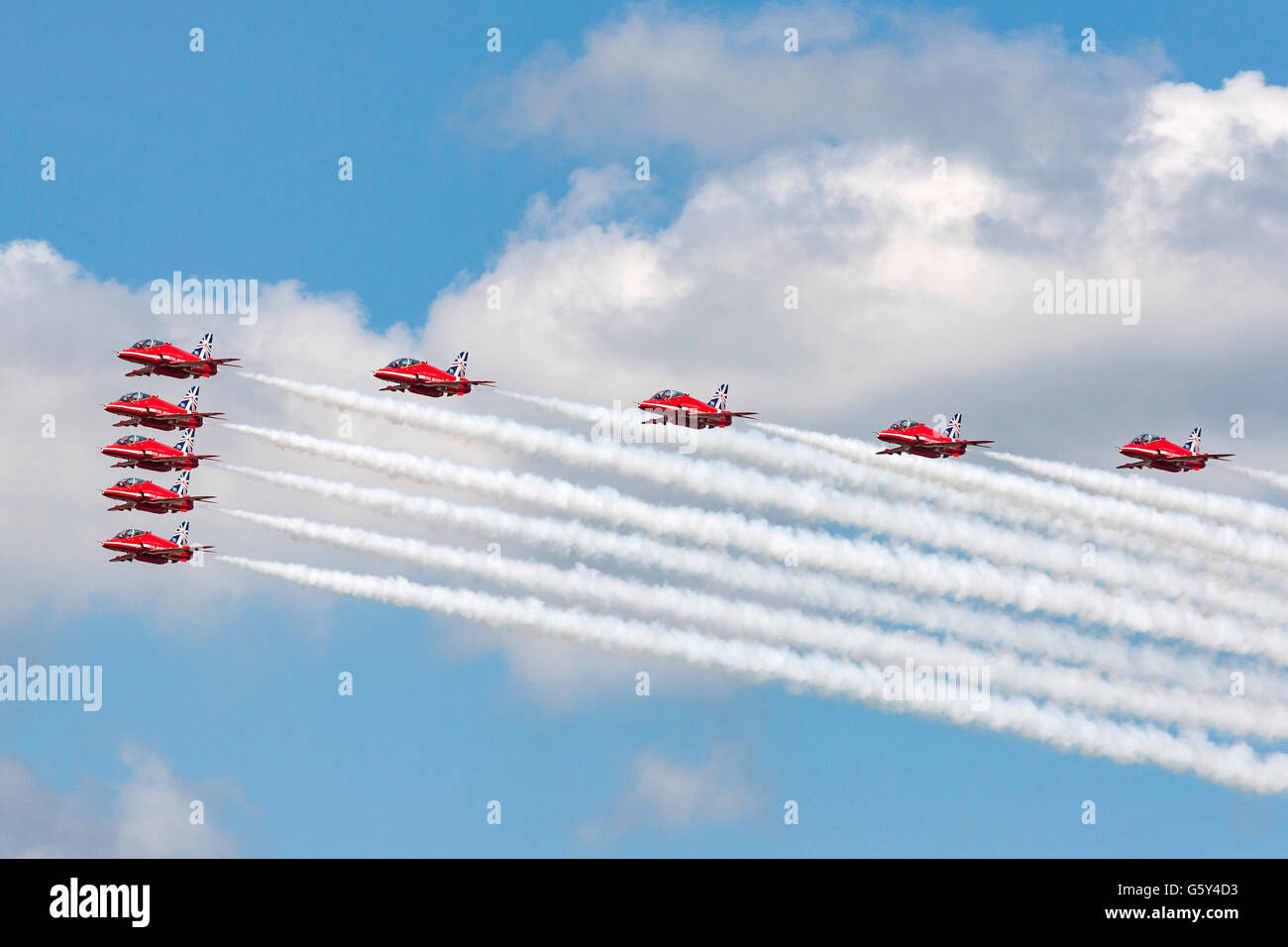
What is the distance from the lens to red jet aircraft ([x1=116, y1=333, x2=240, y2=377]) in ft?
583

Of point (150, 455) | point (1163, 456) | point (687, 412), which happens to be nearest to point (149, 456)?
point (150, 455)

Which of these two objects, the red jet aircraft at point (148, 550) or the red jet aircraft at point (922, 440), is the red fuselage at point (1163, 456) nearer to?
the red jet aircraft at point (922, 440)

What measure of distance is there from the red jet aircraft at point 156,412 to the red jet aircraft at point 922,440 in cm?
3726

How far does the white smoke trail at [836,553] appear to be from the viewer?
17525cm

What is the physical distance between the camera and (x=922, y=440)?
174875 millimetres

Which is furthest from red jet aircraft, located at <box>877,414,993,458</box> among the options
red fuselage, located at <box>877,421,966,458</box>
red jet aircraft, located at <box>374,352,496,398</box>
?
red jet aircraft, located at <box>374,352,496,398</box>

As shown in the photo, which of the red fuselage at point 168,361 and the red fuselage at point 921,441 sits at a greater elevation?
the red fuselage at point 168,361

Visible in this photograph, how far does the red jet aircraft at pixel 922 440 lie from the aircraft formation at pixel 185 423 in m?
0.05

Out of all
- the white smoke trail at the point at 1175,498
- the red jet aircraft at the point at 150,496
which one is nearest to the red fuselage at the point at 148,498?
the red jet aircraft at the point at 150,496

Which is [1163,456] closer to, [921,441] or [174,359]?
[921,441]

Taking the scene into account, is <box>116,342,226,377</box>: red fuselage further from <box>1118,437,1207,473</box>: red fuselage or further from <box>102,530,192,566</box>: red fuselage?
<box>1118,437,1207,473</box>: red fuselage

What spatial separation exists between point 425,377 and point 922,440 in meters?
27.5
